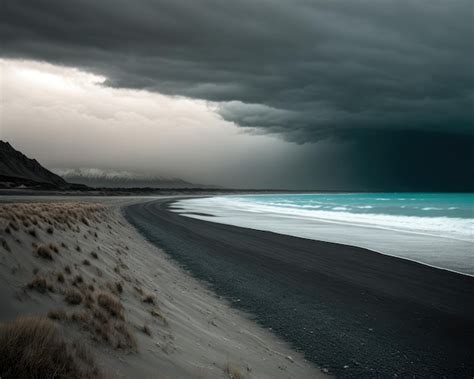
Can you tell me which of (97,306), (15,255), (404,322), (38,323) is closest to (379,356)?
(404,322)

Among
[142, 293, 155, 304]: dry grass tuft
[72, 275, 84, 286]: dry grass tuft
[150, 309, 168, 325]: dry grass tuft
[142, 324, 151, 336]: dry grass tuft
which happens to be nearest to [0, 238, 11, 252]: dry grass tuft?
[72, 275, 84, 286]: dry grass tuft

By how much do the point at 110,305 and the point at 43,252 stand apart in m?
3.31

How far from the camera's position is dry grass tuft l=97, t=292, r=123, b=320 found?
6457mm

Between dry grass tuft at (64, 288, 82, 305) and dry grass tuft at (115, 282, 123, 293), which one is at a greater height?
dry grass tuft at (64, 288, 82, 305)

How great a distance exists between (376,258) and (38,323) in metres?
15.6

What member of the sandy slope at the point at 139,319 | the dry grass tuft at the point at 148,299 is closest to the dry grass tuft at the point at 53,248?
the sandy slope at the point at 139,319

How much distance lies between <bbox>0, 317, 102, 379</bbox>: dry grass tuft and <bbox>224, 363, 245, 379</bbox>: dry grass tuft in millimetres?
2177

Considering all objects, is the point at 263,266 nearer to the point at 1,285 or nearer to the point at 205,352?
the point at 205,352

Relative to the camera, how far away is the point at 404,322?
29.5ft

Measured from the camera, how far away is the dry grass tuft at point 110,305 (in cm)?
646

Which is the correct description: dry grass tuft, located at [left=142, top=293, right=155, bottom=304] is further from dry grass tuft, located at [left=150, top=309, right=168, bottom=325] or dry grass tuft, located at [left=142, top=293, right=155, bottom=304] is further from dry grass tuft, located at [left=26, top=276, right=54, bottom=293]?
dry grass tuft, located at [left=26, top=276, right=54, bottom=293]

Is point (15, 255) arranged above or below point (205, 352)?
above

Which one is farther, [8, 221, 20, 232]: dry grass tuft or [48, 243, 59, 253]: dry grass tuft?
[8, 221, 20, 232]: dry grass tuft

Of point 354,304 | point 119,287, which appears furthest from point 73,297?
point 354,304
